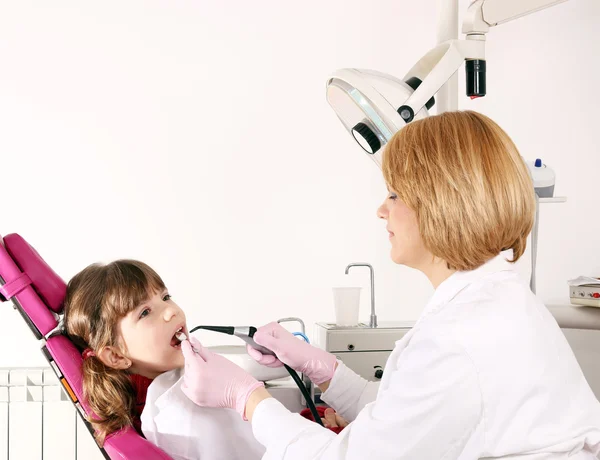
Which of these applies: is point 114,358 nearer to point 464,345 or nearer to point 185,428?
point 185,428

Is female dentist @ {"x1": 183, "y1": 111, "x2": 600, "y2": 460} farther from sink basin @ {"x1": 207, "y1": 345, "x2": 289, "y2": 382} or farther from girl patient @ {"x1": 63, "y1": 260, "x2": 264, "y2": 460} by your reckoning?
sink basin @ {"x1": 207, "y1": 345, "x2": 289, "y2": 382}

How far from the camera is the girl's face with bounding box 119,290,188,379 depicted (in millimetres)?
1482

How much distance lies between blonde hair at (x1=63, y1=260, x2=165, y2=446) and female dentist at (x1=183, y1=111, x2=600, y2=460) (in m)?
0.34

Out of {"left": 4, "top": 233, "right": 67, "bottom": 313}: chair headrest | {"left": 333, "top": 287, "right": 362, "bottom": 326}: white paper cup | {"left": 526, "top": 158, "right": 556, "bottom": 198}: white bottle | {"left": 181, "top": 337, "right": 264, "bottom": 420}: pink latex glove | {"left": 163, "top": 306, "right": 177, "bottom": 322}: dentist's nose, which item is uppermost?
{"left": 526, "top": 158, "right": 556, "bottom": 198}: white bottle

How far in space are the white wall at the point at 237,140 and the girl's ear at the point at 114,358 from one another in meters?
1.06

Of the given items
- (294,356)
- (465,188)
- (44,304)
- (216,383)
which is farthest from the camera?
(294,356)

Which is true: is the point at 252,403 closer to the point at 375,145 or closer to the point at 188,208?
the point at 375,145

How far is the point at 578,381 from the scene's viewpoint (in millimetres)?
1060

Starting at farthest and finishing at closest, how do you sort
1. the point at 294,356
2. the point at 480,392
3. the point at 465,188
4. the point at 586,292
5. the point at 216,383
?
the point at 586,292
the point at 294,356
the point at 216,383
the point at 465,188
the point at 480,392

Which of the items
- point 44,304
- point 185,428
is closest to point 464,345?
point 185,428

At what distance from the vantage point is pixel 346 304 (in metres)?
2.18

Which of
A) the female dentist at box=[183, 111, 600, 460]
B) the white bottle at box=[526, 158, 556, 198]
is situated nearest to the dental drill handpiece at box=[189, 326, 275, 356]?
the female dentist at box=[183, 111, 600, 460]

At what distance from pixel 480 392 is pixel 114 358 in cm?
86

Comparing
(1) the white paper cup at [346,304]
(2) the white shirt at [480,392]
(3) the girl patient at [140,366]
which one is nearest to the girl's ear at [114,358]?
(3) the girl patient at [140,366]
